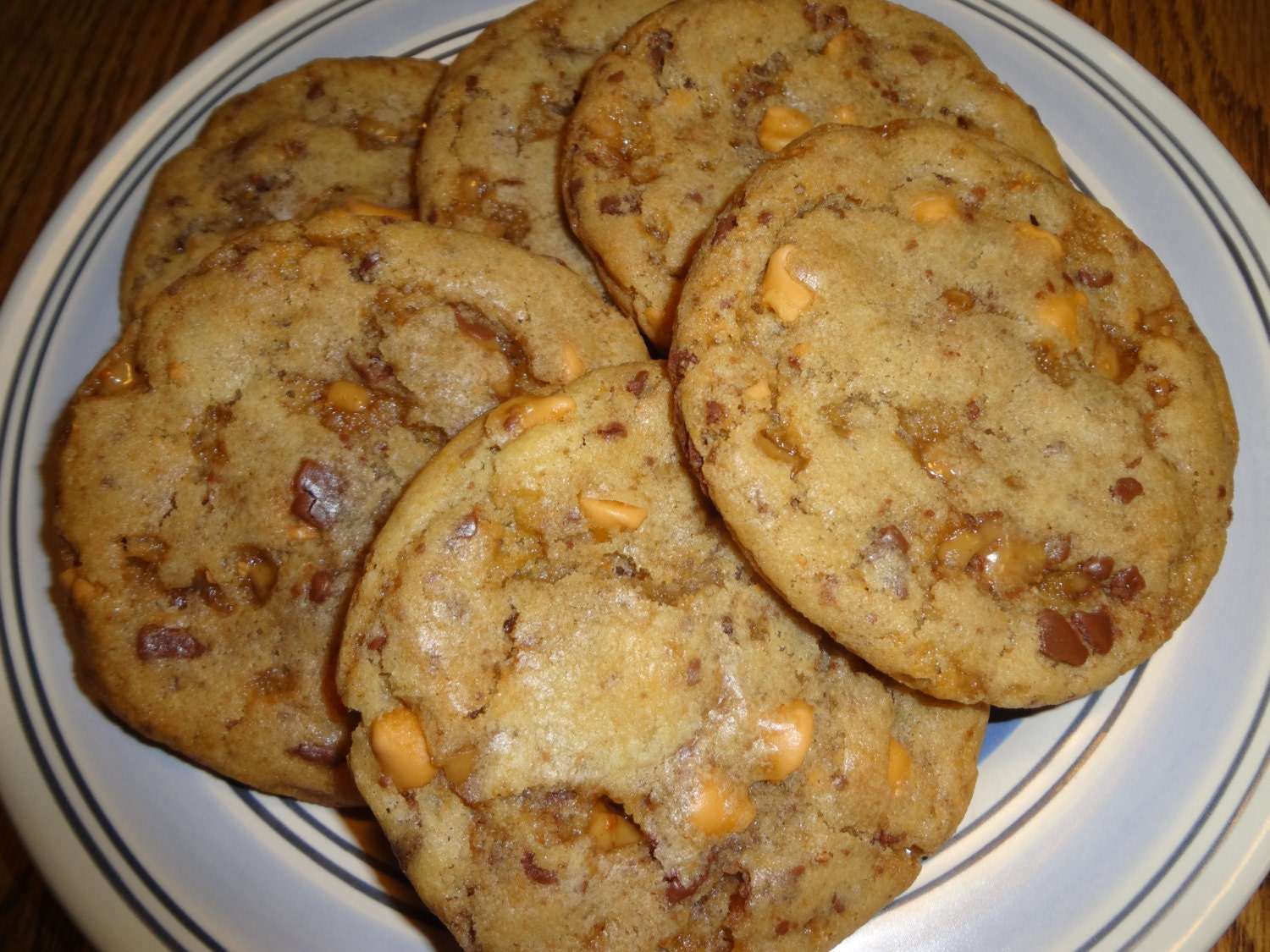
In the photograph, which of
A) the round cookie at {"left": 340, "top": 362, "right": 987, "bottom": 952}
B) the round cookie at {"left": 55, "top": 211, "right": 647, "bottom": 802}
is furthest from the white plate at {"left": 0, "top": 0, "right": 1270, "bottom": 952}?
the round cookie at {"left": 340, "top": 362, "right": 987, "bottom": 952}

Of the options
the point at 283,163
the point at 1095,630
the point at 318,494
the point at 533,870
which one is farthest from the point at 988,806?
the point at 283,163

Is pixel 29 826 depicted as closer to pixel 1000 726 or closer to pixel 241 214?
pixel 241 214

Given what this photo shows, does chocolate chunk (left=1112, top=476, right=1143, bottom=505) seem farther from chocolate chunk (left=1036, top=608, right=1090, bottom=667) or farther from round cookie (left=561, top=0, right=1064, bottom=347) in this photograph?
round cookie (left=561, top=0, right=1064, bottom=347)

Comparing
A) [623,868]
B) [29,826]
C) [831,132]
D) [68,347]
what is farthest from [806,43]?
[29,826]

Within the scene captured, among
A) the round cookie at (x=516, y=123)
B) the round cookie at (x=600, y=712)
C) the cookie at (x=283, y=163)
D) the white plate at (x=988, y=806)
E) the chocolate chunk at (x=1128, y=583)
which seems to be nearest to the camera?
the round cookie at (x=600, y=712)

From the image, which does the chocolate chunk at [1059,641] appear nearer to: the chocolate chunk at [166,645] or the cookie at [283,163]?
the chocolate chunk at [166,645]

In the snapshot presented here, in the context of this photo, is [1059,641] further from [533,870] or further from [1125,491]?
[533,870]

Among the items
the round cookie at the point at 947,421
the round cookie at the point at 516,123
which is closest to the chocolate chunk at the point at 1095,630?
the round cookie at the point at 947,421
